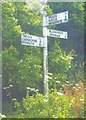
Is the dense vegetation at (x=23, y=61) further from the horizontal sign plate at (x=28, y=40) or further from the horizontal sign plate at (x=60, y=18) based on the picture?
the horizontal sign plate at (x=60, y=18)

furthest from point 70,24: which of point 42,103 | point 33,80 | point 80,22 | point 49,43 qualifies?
point 42,103

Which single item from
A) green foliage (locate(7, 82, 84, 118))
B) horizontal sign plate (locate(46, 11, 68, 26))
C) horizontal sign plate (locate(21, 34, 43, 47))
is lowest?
green foliage (locate(7, 82, 84, 118))

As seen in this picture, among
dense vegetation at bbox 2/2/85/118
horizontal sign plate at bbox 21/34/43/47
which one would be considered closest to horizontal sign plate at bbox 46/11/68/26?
horizontal sign plate at bbox 21/34/43/47

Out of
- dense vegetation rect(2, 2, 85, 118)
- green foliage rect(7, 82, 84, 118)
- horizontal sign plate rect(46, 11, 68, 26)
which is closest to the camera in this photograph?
green foliage rect(7, 82, 84, 118)

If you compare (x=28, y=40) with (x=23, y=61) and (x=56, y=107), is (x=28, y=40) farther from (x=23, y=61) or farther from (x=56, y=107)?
(x=23, y=61)

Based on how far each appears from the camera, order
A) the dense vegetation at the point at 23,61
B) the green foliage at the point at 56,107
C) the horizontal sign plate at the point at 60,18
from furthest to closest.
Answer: the dense vegetation at the point at 23,61, the horizontal sign plate at the point at 60,18, the green foliage at the point at 56,107

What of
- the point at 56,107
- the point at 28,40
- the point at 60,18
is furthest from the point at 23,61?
the point at 56,107

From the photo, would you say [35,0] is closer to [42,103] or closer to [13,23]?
[13,23]

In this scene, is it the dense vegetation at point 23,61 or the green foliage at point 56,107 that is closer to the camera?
the green foliage at point 56,107

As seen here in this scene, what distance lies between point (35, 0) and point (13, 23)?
1483mm

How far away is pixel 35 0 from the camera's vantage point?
14.3 meters

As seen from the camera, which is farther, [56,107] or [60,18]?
[60,18]

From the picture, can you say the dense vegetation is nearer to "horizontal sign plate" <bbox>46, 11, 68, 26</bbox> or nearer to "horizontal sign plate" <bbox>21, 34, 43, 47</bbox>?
"horizontal sign plate" <bbox>21, 34, 43, 47</bbox>

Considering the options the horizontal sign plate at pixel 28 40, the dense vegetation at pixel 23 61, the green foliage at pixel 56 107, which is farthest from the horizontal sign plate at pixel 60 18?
the green foliage at pixel 56 107
